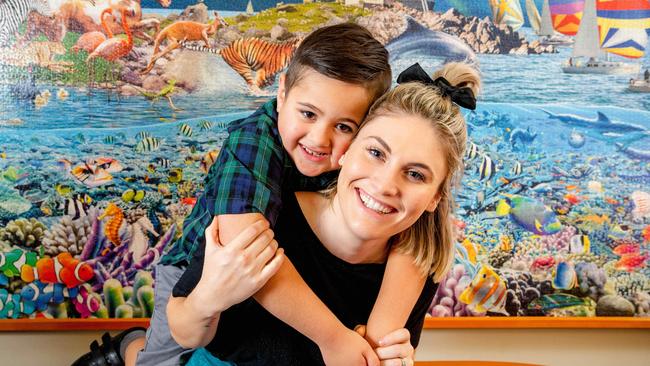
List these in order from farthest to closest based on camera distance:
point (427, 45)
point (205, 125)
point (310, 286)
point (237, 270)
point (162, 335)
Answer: point (427, 45) → point (205, 125) → point (162, 335) → point (310, 286) → point (237, 270)

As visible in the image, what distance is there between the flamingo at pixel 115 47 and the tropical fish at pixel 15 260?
0.71 m

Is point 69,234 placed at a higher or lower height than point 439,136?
lower

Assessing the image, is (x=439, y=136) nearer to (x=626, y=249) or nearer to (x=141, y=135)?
(x=141, y=135)

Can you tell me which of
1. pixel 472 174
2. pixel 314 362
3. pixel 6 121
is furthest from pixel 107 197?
pixel 472 174

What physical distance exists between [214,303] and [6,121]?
1325 millimetres

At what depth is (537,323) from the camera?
2.58m

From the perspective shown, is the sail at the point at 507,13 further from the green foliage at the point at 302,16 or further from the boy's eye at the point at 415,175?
the boy's eye at the point at 415,175

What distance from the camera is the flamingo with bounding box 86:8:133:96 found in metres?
2.19

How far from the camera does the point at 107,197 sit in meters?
2.24

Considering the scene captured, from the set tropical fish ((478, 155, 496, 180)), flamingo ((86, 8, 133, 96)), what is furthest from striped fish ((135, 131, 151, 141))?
tropical fish ((478, 155, 496, 180))

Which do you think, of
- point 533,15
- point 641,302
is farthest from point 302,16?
point 641,302

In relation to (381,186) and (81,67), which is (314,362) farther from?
(81,67)

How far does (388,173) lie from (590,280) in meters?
1.56

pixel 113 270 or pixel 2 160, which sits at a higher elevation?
pixel 2 160
